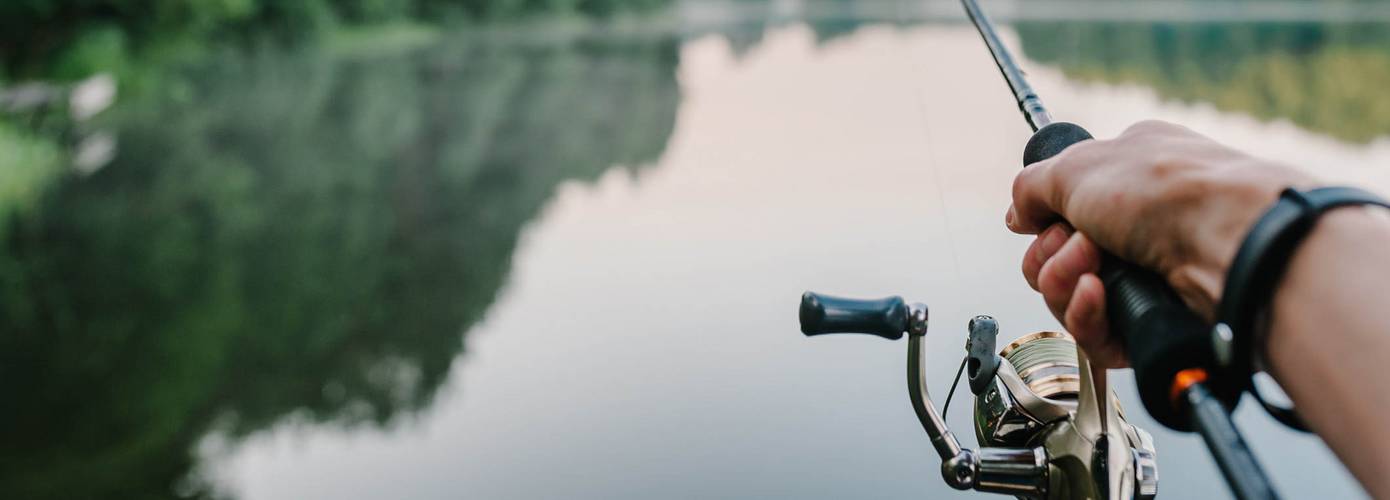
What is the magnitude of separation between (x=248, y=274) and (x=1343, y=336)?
280 inches

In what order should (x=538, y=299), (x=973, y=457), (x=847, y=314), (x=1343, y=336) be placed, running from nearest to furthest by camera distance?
(x=1343, y=336), (x=847, y=314), (x=973, y=457), (x=538, y=299)

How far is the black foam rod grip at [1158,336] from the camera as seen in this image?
0.77m

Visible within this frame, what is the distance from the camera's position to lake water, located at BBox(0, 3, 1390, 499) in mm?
4086

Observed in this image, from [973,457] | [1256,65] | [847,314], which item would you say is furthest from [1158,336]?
[1256,65]

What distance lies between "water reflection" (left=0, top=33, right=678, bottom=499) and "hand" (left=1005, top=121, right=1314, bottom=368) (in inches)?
152

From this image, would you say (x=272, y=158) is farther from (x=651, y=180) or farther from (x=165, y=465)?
(x=165, y=465)

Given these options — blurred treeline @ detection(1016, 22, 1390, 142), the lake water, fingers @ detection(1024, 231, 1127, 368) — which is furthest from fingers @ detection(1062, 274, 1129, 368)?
blurred treeline @ detection(1016, 22, 1390, 142)

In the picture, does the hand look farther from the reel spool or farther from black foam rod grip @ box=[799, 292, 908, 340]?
the reel spool

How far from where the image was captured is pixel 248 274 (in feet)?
23.2

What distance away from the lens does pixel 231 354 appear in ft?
18.3

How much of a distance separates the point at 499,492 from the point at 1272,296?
3.60 meters

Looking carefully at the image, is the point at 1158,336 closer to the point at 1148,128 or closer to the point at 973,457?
the point at 1148,128

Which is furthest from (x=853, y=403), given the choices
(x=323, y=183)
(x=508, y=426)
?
(x=323, y=183)

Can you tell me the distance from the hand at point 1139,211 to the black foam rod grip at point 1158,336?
1 centimetres
